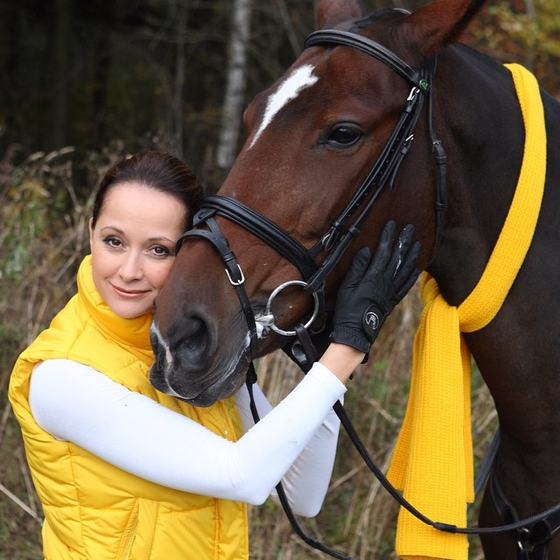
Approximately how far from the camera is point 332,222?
2119 mm

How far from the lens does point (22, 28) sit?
15336mm

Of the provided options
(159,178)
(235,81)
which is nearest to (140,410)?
(159,178)

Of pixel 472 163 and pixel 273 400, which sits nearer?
pixel 472 163

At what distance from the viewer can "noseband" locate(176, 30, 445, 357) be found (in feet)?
Answer: 6.69

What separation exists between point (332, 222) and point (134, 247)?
53cm

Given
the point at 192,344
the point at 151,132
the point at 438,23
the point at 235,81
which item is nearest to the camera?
the point at 192,344

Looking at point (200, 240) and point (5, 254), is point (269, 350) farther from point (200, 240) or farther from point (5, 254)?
point (5, 254)

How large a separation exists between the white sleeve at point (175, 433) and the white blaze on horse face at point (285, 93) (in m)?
0.64

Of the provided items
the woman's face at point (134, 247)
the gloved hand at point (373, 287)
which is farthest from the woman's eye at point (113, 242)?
the gloved hand at point (373, 287)

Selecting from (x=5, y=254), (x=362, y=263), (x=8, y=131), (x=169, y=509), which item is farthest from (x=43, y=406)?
(x=8, y=131)

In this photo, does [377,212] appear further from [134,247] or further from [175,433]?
[175,433]

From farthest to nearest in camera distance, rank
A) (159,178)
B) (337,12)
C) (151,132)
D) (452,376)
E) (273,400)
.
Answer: (151,132), (273,400), (337,12), (452,376), (159,178)

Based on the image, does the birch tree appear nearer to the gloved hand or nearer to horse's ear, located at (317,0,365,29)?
horse's ear, located at (317,0,365,29)

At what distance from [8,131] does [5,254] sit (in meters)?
11.4
